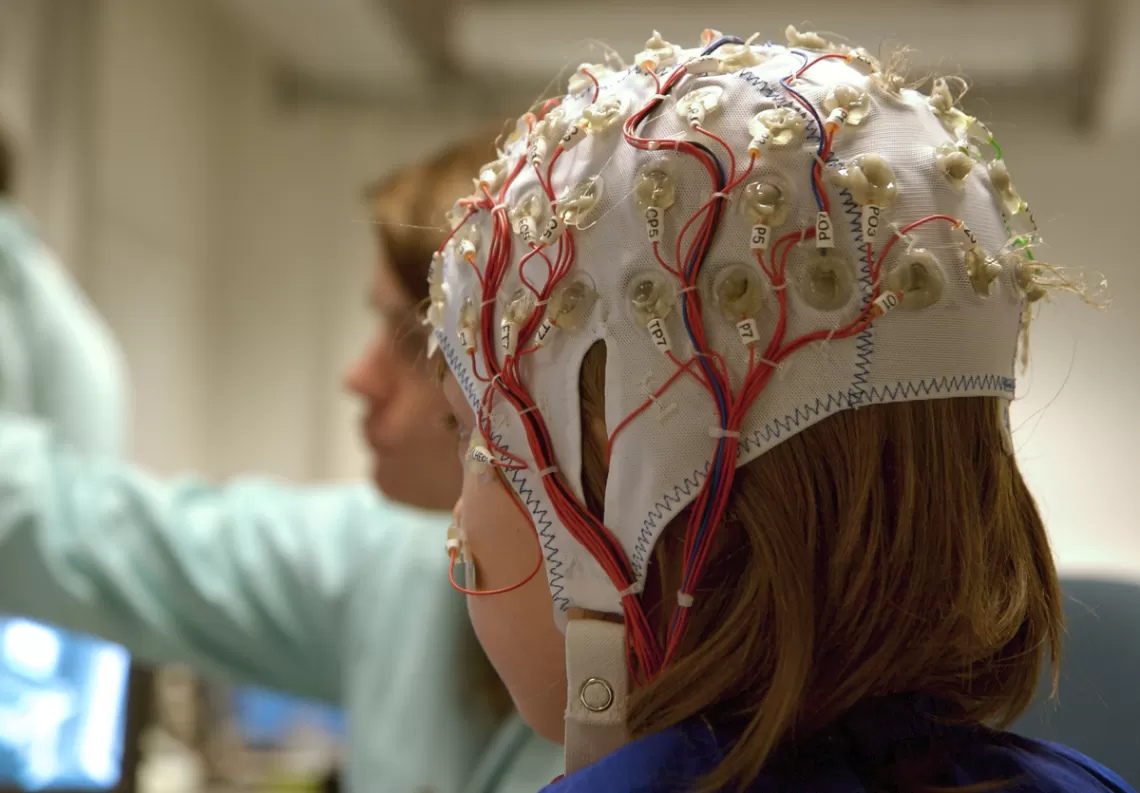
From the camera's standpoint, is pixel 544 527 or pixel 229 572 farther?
pixel 229 572

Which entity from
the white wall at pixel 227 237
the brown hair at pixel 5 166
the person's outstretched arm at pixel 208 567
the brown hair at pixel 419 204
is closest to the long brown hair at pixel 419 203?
the brown hair at pixel 419 204

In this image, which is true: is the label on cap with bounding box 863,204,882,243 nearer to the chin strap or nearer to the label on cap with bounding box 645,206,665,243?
the label on cap with bounding box 645,206,665,243

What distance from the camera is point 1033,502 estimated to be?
0.52 meters

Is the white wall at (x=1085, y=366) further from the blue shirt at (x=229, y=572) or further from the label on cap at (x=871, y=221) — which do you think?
the blue shirt at (x=229, y=572)

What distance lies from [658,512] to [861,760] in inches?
6.0

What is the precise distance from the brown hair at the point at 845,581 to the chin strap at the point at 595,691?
0.02m

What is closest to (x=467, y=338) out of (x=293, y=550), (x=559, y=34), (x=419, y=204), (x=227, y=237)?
(x=419, y=204)

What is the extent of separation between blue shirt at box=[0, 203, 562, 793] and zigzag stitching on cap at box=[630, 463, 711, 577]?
59 cm

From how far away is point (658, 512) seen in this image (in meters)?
0.46

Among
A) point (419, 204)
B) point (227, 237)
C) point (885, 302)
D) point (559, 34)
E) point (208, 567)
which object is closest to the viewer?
point (885, 302)

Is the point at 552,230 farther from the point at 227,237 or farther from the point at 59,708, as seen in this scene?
the point at 227,237

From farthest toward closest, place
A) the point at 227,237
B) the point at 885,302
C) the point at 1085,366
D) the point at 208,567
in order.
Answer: the point at 227,237
the point at 208,567
the point at 1085,366
the point at 885,302

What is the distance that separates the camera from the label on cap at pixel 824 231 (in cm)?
44

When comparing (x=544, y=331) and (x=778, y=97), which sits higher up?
(x=778, y=97)
